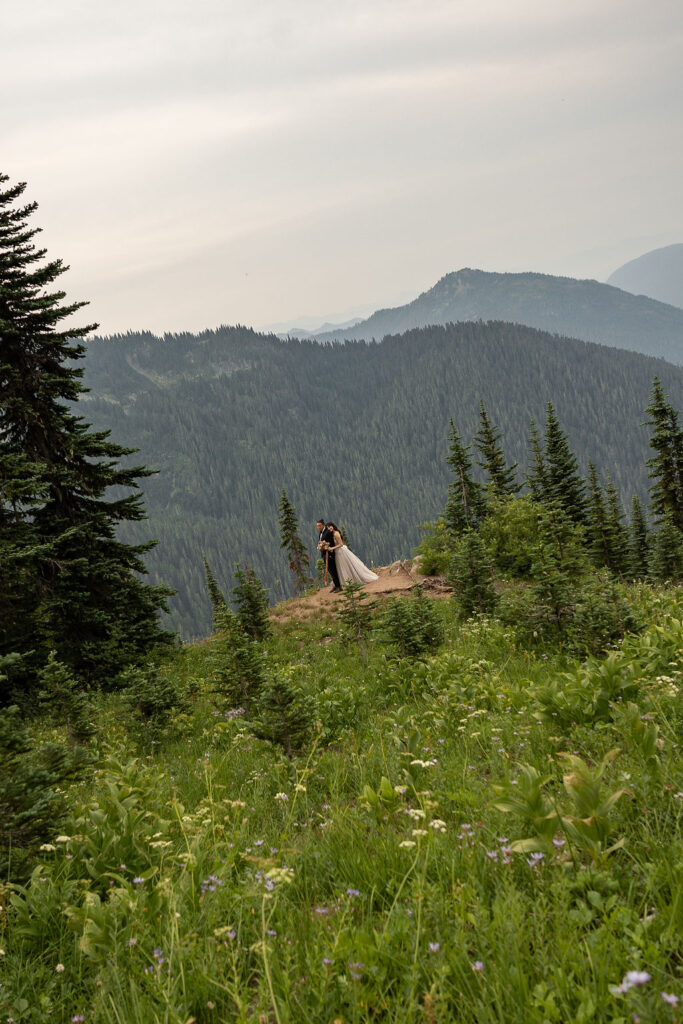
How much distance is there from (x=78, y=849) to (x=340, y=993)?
2.11m

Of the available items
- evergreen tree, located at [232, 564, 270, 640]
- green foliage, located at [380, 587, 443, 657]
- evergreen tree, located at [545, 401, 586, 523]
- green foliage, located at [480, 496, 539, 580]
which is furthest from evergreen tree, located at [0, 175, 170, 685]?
evergreen tree, located at [545, 401, 586, 523]

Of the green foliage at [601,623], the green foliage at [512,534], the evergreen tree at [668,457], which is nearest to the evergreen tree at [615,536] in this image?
the evergreen tree at [668,457]

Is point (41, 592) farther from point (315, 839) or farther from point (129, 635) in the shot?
point (315, 839)

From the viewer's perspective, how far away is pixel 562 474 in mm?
41688

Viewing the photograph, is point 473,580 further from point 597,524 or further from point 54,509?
point 597,524

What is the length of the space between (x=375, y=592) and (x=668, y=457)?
83.5 ft

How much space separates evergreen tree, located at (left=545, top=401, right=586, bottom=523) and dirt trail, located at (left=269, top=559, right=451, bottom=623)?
22.9m

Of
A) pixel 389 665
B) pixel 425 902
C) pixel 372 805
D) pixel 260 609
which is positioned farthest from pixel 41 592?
pixel 425 902

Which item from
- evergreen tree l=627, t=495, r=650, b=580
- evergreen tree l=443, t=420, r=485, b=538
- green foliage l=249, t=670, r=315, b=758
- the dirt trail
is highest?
evergreen tree l=443, t=420, r=485, b=538

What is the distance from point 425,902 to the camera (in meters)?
2.52

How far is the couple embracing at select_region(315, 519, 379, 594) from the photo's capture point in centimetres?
1905

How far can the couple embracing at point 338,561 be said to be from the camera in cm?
1905

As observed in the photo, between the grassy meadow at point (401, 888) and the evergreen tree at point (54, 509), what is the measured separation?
10.0 meters

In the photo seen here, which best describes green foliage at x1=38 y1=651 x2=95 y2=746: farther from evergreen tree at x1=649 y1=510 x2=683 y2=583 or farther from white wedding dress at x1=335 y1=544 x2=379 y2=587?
evergreen tree at x1=649 y1=510 x2=683 y2=583
